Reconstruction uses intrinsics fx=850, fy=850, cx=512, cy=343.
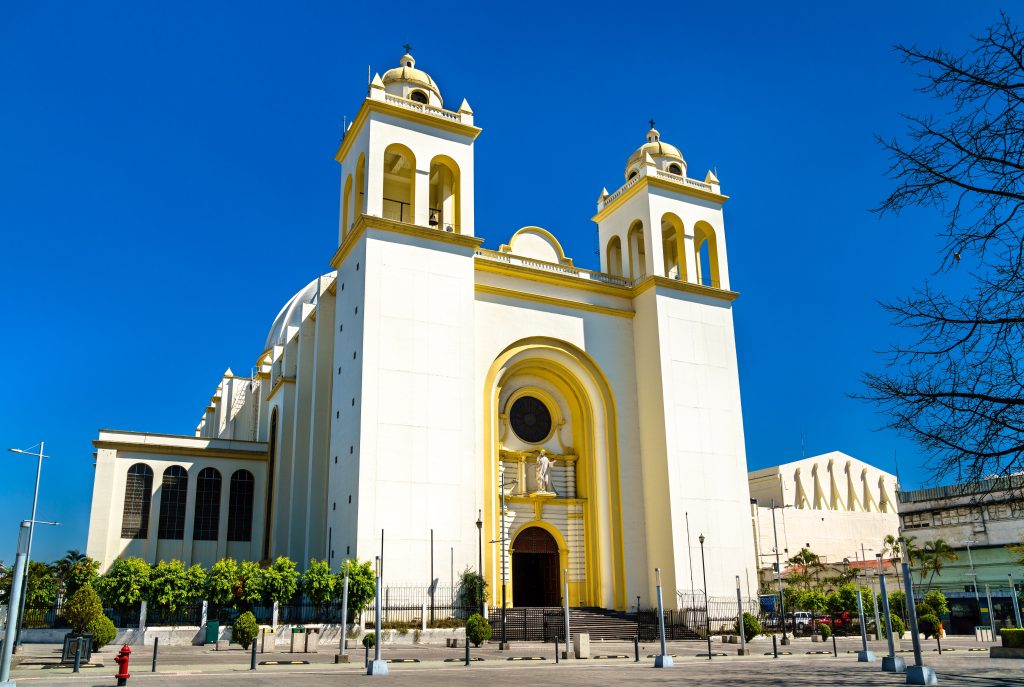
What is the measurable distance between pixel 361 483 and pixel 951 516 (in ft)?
125

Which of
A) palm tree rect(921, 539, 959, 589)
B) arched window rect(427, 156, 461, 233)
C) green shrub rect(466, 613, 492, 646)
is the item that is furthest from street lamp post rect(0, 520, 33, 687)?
palm tree rect(921, 539, 959, 589)

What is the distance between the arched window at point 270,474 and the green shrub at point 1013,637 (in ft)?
98.5

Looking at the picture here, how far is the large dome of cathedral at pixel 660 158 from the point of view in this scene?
41938 mm

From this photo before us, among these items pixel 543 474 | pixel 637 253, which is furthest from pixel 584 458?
pixel 637 253

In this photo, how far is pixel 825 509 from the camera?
76.0 m

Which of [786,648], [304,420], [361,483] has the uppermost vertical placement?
[304,420]

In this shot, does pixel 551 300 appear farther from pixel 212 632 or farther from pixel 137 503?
pixel 137 503

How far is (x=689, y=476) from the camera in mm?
35156

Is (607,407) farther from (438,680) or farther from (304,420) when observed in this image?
(438,680)

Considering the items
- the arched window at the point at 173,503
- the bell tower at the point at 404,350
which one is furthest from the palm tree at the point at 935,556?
the arched window at the point at 173,503

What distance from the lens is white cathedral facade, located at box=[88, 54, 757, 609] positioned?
30641 mm

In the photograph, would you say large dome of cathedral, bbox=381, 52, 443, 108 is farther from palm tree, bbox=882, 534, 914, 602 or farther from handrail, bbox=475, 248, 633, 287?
palm tree, bbox=882, 534, 914, 602

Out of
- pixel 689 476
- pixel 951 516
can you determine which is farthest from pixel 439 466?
pixel 951 516

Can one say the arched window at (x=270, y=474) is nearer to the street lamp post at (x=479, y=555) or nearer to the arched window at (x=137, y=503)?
the arched window at (x=137, y=503)
